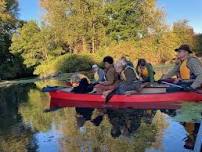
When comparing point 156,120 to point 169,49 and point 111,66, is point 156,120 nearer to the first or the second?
point 111,66

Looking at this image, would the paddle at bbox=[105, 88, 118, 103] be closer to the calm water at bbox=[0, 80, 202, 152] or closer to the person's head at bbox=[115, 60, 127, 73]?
the calm water at bbox=[0, 80, 202, 152]

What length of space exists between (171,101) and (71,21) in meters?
41.4

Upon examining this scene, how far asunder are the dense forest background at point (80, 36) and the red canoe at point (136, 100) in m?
32.5

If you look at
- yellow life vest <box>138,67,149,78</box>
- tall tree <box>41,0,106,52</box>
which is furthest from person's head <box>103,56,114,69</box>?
tall tree <box>41,0,106,52</box>

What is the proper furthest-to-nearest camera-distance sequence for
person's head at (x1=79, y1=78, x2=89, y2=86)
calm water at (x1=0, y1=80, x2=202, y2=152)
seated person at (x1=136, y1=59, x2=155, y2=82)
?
seated person at (x1=136, y1=59, x2=155, y2=82), person's head at (x1=79, y1=78, x2=89, y2=86), calm water at (x1=0, y1=80, x2=202, y2=152)

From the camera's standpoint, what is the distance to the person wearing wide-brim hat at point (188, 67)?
13.4 m

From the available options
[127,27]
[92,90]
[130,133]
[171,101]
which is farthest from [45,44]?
[130,133]

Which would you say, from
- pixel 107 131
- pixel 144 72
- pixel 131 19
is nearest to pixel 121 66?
pixel 144 72

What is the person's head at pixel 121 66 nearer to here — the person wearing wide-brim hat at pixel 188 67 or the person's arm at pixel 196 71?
the person wearing wide-brim hat at pixel 188 67

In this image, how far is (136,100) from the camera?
48.4 ft

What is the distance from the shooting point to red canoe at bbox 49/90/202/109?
1376 cm

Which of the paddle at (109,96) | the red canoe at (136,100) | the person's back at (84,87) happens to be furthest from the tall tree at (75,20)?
the paddle at (109,96)

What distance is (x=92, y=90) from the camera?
1683 cm

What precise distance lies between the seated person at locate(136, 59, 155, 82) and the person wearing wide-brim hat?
2.75m
